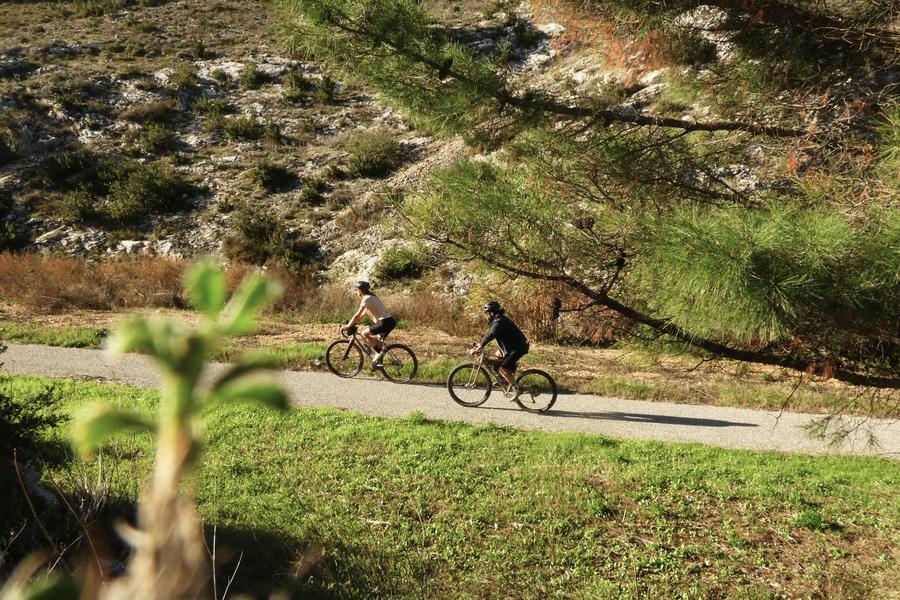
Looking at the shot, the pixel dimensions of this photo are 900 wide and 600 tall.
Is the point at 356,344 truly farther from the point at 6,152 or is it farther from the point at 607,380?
the point at 6,152

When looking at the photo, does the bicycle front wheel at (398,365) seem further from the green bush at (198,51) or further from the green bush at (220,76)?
the green bush at (198,51)

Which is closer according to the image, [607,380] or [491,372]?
[491,372]

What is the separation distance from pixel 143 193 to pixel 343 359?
15585 millimetres

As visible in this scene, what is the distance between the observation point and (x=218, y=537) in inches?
198

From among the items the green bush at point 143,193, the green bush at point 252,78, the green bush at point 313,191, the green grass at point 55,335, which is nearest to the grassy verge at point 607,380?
the green grass at point 55,335

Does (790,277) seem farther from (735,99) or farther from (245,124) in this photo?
(245,124)

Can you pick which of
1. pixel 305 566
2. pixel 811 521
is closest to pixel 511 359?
pixel 811 521

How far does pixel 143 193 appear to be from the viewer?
22.3 metres

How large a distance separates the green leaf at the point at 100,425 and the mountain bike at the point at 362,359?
10380 millimetres

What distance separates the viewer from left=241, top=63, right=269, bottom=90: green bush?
98.4ft

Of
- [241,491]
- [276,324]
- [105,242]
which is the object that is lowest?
[105,242]

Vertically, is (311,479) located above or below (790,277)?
below

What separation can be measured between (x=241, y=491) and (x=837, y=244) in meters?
5.59

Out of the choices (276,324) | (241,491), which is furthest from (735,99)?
(276,324)
